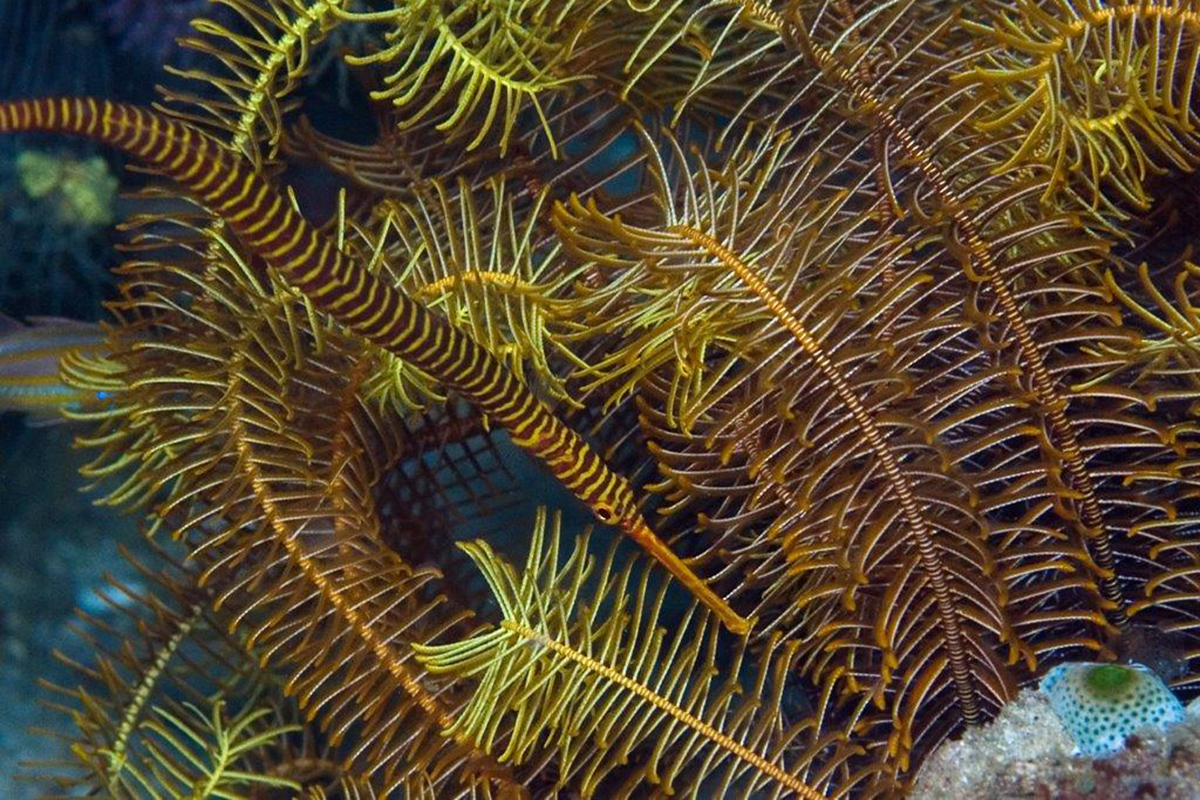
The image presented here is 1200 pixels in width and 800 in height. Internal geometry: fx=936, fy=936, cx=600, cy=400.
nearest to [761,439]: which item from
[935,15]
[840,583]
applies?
[840,583]

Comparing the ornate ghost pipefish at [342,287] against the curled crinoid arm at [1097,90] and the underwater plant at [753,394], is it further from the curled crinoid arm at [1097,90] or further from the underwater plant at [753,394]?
the curled crinoid arm at [1097,90]

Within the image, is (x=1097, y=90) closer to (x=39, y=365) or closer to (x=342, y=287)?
(x=342, y=287)

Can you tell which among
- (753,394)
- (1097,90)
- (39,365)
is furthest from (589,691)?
(39,365)

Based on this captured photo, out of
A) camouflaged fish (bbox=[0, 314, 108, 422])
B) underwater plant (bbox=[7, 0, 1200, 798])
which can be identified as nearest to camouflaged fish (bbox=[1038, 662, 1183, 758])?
underwater plant (bbox=[7, 0, 1200, 798])

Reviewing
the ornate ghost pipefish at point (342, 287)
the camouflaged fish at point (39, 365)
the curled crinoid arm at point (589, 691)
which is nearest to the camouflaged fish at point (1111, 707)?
the curled crinoid arm at point (589, 691)

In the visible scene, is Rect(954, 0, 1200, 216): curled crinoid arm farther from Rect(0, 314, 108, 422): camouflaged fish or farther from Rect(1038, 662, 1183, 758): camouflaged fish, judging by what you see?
Rect(0, 314, 108, 422): camouflaged fish

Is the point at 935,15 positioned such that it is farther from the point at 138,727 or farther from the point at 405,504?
the point at 138,727
